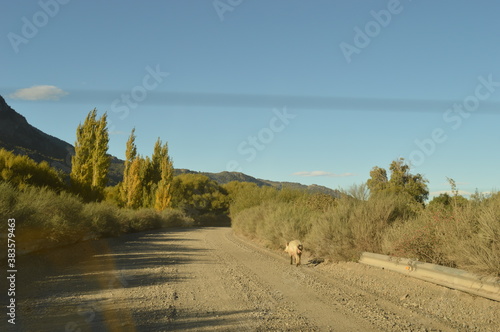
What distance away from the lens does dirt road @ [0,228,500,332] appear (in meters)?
6.44

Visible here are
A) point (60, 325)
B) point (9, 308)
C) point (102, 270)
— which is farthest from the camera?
point (102, 270)

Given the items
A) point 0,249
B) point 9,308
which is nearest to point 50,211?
point 0,249

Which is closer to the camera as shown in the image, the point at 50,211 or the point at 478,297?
the point at 478,297

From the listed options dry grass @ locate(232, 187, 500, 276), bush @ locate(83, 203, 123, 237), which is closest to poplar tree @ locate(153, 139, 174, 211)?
bush @ locate(83, 203, 123, 237)

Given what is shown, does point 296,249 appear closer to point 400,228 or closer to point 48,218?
point 400,228

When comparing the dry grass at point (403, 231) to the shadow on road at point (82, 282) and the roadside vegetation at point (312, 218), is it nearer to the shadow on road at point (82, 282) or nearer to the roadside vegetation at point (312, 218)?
the roadside vegetation at point (312, 218)

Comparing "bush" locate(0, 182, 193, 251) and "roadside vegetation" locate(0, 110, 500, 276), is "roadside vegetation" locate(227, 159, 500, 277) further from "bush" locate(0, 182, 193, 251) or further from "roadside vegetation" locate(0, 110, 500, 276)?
"bush" locate(0, 182, 193, 251)

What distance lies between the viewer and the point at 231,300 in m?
8.19

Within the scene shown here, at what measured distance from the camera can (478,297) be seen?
25.8 feet

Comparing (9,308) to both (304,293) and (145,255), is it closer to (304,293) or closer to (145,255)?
(304,293)

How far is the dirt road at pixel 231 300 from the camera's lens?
21.1 ft

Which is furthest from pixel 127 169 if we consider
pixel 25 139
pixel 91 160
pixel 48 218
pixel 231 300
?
pixel 231 300

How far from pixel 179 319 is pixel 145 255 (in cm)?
1025

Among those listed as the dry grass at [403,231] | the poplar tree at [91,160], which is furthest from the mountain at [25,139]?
the dry grass at [403,231]
